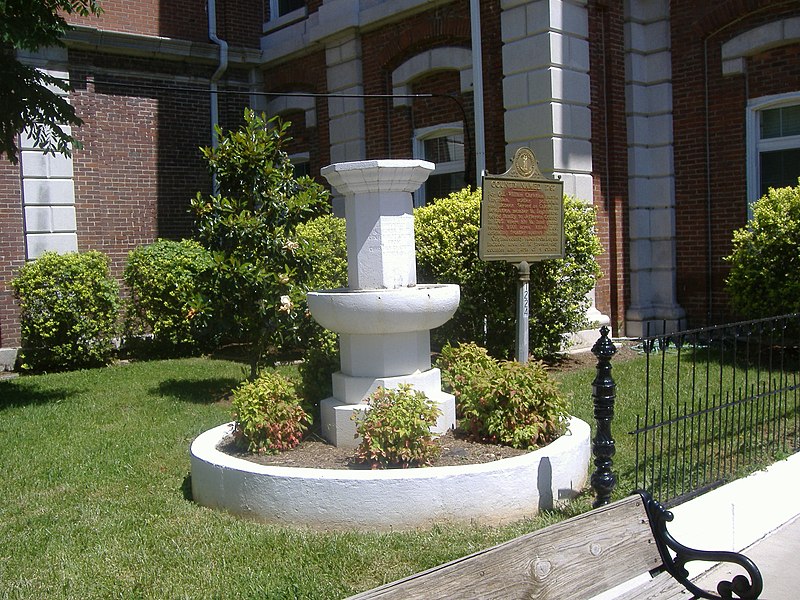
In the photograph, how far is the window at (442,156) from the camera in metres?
12.9

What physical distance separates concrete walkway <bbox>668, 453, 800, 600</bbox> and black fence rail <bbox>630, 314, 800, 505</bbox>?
14 centimetres

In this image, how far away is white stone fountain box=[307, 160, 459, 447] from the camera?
569cm

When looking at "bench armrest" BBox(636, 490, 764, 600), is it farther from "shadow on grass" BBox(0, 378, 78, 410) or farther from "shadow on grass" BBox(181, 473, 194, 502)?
"shadow on grass" BBox(0, 378, 78, 410)

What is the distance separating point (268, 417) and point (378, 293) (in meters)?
1.15

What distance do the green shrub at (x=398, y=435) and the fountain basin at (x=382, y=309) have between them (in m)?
0.58

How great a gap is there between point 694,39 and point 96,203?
9.78m

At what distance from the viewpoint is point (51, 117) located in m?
9.16

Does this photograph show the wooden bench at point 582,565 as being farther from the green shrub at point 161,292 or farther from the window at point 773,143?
the green shrub at point 161,292

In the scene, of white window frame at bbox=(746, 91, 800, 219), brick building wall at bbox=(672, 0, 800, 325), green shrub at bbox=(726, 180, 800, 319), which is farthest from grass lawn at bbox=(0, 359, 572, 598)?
white window frame at bbox=(746, 91, 800, 219)

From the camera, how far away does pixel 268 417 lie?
5668mm

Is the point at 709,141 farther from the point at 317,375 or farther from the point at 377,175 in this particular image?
the point at 317,375

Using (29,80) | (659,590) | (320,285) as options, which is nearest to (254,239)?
(320,285)

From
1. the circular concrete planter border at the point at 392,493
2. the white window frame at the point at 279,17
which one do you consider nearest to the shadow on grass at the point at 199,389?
the circular concrete planter border at the point at 392,493

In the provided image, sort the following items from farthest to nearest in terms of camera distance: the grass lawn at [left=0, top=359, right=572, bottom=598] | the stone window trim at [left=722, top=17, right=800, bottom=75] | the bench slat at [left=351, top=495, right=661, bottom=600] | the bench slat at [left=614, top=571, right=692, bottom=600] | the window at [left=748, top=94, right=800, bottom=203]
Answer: the window at [left=748, top=94, right=800, bottom=203]
the stone window trim at [left=722, top=17, right=800, bottom=75]
the grass lawn at [left=0, top=359, right=572, bottom=598]
the bench slat at [left=614, top=571, right=692, bottom=600]
the bench slat at [left=351, top=495, right=661, bottom=600]
